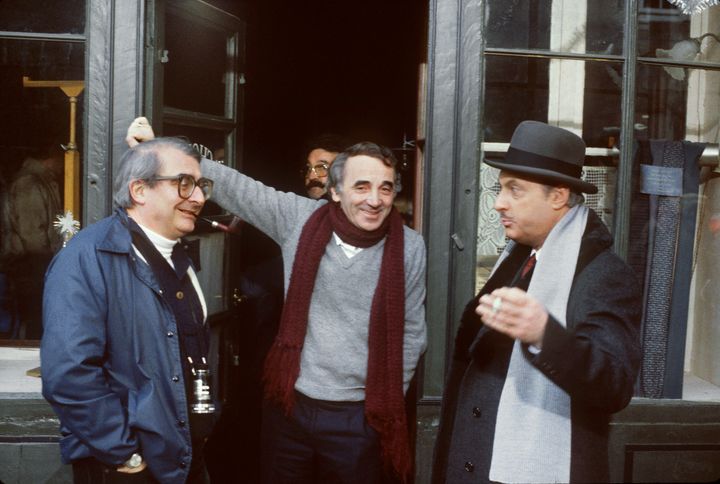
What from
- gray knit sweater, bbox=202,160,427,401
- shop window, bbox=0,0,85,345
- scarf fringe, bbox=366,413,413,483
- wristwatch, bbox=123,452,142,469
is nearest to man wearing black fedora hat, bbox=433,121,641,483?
scarf fringe, bbox=366,413,413,483

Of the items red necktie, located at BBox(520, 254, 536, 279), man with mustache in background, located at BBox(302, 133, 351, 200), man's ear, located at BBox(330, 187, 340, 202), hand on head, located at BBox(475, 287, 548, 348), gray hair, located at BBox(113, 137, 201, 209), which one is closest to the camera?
hand on head, located at BBox(475, 287, 548, 348)

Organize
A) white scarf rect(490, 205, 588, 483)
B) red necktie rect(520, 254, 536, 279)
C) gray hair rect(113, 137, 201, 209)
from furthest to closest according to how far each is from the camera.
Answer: gray hair rect(113, 137, 201, 209) → red necktie rect(520, 254, 536, 279) → white scarf rect(490, 205, 588, 483)

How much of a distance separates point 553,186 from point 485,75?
5.37ft

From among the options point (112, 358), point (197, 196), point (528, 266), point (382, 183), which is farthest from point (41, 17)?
point (528, 266)

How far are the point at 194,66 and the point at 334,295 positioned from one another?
1778mm

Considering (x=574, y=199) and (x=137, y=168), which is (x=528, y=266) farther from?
(x=137, y=168)

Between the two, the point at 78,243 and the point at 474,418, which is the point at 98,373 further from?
the point at 474,418

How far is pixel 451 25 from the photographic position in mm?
3879

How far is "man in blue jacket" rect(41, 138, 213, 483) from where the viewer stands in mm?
2443

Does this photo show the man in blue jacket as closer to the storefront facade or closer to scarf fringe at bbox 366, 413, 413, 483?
scarf fringe at bbox 366, 413, 413, 483

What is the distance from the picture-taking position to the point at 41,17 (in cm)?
384

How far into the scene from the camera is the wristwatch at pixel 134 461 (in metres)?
2.52

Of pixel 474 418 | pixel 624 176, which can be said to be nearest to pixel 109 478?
pixel 474 418

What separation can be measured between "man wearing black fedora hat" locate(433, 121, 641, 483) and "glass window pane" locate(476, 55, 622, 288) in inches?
52.3
